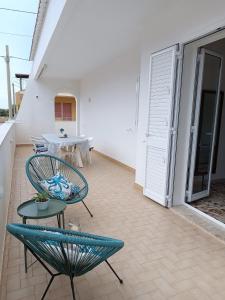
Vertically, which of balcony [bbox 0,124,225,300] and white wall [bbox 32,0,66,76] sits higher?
white wall [bbox 32,0,66,76]

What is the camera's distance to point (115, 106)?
20.6ft

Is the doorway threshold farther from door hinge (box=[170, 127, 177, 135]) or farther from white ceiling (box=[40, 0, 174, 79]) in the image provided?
white ceiling (box=[40, 0, 174, 79])

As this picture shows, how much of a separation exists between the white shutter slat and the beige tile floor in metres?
0.34

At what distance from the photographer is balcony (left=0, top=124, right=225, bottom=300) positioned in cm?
178

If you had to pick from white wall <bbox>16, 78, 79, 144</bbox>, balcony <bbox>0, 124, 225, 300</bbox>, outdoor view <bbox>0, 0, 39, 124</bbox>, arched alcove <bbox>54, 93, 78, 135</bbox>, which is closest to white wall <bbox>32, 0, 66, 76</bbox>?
outdoor view <bbox>0, 0, 39, 124</bbox>

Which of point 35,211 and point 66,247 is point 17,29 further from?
point 66,247

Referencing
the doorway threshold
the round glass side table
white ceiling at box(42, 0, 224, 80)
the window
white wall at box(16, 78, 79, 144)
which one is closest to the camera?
the round glass side table

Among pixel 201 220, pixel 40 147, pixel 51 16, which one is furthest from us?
pixel 40 147

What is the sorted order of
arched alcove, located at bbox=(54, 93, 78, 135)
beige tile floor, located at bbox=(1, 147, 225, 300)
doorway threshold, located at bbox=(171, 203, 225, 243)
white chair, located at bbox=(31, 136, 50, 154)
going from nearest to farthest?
beige tile floor, located at bbox=(1, 147, 225, 300) < doorway threshold, located at bbox=(171, 203, 225, 243) < white chair, located at bbox=(31, 136, 50, 154) < arched alcove, located at bbox=(54, 93, 78, 135)

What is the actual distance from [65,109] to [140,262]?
1408 cm

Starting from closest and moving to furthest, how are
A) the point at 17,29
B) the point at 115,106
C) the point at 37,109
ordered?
the point at 17,29
the point at 115,106
the point at 37,109

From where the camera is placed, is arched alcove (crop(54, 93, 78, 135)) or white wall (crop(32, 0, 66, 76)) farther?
arched alcove (crop(54, 93, 78, 135))

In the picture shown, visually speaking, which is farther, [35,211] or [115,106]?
[115,106]

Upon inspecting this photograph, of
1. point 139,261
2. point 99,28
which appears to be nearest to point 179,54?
point 99,28
